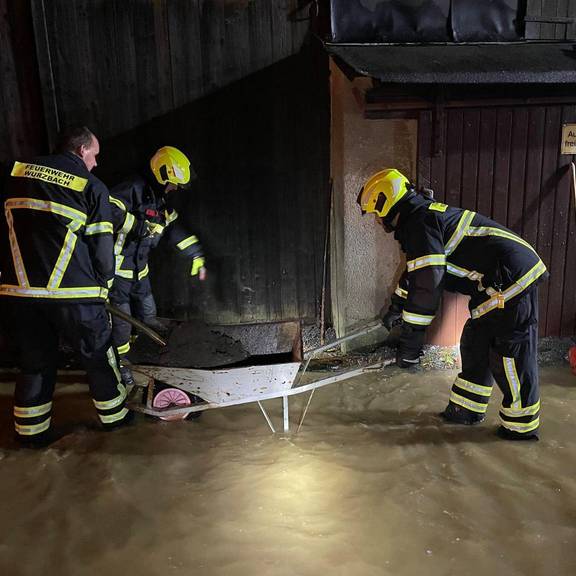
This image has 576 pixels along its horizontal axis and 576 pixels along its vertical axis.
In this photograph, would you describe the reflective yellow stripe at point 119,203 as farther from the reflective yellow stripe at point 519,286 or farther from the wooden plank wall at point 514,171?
the reflective yellow stripe at point 519,286

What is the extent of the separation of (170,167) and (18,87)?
1.83 meters

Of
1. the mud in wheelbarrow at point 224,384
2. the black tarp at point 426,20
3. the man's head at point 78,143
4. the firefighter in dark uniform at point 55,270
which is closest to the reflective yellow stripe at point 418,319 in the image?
the mud in wheelbarrow at point 224,384

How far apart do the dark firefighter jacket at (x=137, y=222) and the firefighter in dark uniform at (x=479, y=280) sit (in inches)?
80.1

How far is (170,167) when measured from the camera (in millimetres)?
5023

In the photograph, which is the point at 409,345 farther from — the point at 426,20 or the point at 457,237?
the point at 426,20

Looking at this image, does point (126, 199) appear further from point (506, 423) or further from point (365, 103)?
point (506, 423)

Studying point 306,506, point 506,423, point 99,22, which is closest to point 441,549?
point 306,506

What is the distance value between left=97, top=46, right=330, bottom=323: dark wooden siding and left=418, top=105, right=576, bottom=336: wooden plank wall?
3.98 ft

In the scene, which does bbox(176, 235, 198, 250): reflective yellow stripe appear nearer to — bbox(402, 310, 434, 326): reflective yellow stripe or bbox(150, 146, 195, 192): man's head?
bbox(150, 146, 195, 192): man's head

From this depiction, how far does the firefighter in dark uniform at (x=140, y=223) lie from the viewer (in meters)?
5.02

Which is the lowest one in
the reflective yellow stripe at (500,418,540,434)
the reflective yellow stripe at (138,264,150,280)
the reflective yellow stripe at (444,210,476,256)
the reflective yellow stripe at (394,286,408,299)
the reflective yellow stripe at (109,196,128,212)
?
the reflective yellow stripe at (500,418,540,434)

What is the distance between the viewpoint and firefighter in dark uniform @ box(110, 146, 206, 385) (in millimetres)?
5020

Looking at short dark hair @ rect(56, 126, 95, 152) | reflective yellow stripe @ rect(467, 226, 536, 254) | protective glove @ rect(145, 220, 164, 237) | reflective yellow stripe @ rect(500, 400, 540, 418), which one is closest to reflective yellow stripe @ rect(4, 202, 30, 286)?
short dark hair @ rect(56, 126, 95, 152)

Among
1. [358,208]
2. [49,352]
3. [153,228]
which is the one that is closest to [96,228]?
[49,352]
